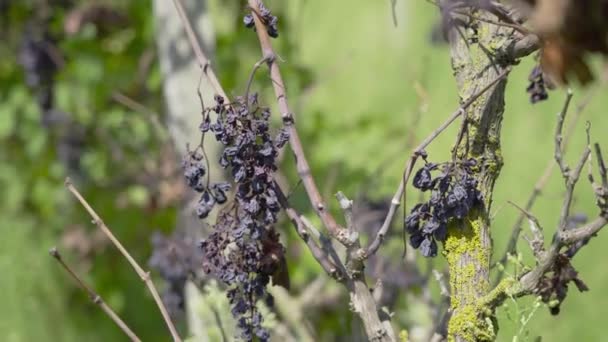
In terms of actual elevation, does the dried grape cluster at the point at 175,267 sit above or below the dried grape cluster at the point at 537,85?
above

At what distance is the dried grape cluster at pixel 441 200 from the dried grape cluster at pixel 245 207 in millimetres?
199

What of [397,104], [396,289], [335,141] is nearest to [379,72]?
[397,104]

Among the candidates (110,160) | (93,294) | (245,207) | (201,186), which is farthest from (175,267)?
(110,160)

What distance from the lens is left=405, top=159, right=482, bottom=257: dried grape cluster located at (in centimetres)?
120

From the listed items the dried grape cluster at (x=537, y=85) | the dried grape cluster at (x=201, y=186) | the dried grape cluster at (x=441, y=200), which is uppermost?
the dried grape cluster at (x=537, y=85)

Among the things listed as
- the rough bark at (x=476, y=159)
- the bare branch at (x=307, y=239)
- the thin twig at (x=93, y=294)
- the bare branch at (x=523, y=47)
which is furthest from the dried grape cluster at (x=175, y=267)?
the bare branch at (x=523, y=47)

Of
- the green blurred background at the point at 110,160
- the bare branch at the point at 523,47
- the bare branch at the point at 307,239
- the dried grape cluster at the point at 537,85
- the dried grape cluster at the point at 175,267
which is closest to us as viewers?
the bare branch at the point at 523,47

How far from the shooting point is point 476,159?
1259mm

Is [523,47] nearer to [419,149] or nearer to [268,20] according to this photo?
[419,149]

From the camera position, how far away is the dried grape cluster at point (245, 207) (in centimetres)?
118

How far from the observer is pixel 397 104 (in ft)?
19.7

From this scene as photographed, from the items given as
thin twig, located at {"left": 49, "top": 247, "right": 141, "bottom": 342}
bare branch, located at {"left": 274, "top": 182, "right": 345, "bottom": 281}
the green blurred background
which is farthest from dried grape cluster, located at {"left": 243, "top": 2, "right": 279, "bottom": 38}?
the green blurred background

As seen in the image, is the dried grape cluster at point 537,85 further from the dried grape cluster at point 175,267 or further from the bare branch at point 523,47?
the dried grape cluster at point 175,267

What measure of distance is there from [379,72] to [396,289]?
14.5 ft
